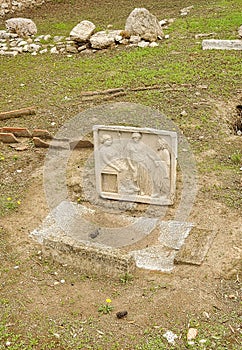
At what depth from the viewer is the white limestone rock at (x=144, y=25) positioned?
48.5 feet

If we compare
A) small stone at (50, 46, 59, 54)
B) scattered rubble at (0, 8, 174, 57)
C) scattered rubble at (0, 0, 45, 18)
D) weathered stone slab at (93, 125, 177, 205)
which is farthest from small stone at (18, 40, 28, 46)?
weathered stone slab at (93, 125, 177, 205)

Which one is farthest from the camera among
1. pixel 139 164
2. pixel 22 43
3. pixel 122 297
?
pixel 22 43

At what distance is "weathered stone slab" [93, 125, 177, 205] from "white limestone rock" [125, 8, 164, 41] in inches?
292

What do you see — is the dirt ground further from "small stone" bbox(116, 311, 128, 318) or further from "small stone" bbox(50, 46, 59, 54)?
"small stone" bbox(50, 46, 59, 54)

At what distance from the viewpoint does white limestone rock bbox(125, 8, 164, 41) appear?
14.8m

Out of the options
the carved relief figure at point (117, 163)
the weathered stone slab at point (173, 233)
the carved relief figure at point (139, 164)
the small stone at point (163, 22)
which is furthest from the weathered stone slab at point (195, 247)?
the small stone at point (163, 22)

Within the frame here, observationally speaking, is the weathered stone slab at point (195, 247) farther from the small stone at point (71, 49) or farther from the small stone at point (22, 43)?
the small stone at point (22, 43)

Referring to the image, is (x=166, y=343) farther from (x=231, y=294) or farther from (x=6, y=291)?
(x=6, y=291)

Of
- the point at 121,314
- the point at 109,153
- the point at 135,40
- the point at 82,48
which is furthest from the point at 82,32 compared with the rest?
the point at 121,314

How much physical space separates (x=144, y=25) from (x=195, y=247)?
365 inches

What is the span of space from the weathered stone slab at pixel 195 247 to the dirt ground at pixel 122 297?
3.0 inches

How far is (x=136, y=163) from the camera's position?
324 inches

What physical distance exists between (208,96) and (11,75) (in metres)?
5.27

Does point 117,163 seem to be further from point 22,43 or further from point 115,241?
point 22,43
